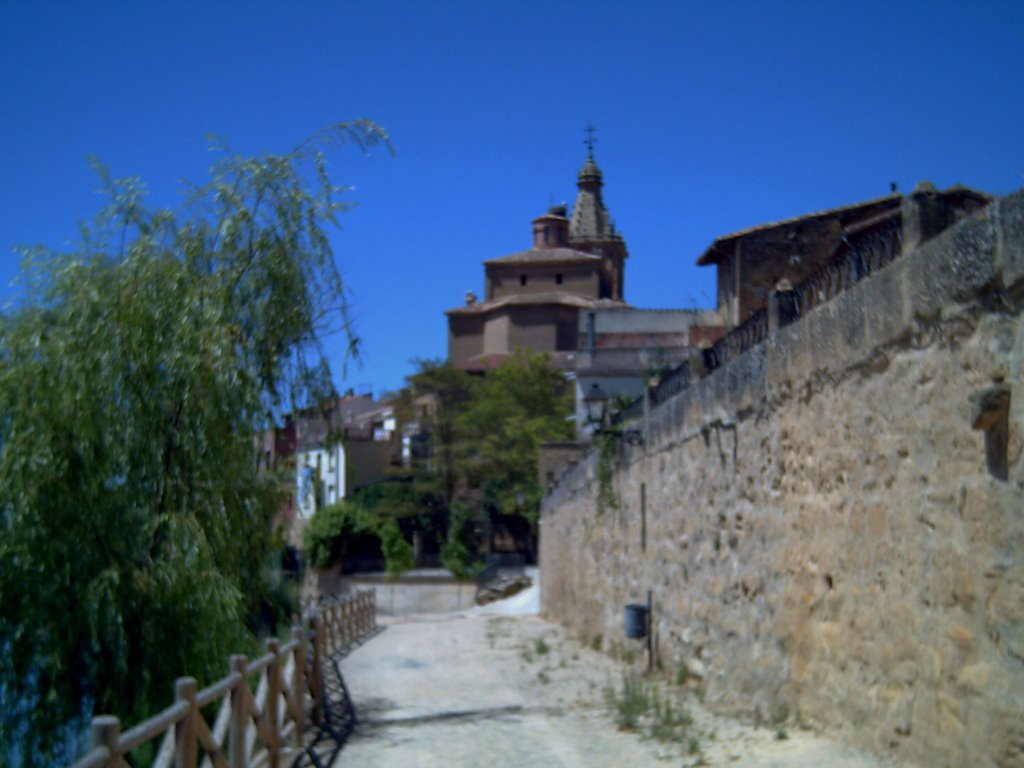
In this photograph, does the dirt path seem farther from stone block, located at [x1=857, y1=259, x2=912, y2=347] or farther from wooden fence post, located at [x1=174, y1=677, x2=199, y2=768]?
wooden fence post, located at [x1=174, y1=677, x2=199, y2=768]

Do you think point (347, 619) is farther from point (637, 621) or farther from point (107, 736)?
point (107, 736)

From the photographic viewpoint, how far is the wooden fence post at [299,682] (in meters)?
9.34

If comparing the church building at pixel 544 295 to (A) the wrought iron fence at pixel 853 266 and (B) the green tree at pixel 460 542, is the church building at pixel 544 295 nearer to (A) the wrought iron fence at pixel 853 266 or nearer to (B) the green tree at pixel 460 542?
(B) the green tree at pixel 460 542

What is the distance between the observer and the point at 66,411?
8922 mm

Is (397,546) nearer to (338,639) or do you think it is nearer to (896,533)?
(338,639)

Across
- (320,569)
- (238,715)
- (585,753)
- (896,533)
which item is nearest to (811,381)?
(896,533)

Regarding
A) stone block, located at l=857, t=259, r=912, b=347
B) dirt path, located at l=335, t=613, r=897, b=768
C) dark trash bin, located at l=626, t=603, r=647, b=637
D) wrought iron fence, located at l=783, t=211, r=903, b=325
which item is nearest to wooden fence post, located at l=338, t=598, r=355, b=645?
dirt path, located at l=335, t=613, r=897, b=768

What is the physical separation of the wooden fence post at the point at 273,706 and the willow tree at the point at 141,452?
1.81 feet

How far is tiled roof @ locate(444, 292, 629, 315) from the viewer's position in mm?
69188

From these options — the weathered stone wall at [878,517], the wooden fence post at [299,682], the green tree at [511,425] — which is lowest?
the wooden fence post at [299,682]

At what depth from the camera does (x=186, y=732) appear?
235 inches

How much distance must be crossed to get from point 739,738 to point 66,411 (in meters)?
5.47

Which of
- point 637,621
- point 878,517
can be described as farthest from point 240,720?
point 637,621

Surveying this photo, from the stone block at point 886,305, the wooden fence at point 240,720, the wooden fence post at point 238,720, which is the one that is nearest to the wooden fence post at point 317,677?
the wooden fence at point 240,720
